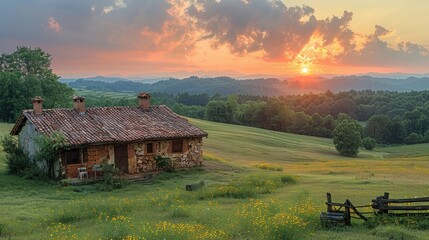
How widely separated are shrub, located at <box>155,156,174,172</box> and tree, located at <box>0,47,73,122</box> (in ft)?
161

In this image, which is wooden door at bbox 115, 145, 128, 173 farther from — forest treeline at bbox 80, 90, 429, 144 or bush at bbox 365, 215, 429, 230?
forest treeline at bbox 80, 90, 429, 144

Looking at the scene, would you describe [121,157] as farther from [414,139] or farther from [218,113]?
[414,139]

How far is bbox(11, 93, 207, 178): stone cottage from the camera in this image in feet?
110

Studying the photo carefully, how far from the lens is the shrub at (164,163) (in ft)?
120

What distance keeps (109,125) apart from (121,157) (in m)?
3.55

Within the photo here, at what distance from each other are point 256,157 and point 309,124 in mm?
65570

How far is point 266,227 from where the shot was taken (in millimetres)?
16000

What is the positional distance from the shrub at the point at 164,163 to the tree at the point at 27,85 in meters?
48.9

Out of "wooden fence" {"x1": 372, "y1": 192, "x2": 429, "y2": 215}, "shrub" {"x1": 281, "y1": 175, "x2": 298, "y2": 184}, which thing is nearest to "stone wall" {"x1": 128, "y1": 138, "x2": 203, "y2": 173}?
"shrub" {"x1": 281, "y1": 175, "x2": 298, "y2": 184}

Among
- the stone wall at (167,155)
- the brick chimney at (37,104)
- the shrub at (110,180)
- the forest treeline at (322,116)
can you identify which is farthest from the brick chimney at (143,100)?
the forest treeline at (322,116)

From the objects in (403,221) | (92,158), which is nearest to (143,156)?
(92,158)

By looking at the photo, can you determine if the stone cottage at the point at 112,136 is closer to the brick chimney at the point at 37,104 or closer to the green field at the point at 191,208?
the brick chimney at the point at 37,104

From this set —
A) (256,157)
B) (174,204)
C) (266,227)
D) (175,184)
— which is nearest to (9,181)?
(175,184)

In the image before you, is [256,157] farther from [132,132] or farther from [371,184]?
[371,184]
